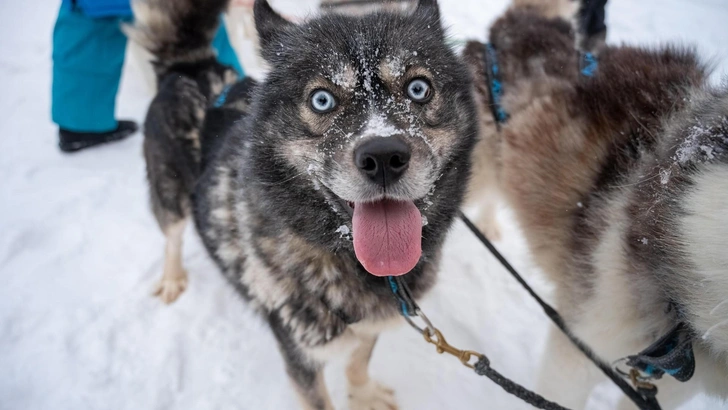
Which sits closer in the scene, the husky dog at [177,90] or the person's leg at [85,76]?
the husky dog at [177,90]

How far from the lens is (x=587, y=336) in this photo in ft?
5.11

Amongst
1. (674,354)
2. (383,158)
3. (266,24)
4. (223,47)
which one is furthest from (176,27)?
(674,354)

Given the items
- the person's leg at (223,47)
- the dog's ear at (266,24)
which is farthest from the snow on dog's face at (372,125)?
the person's leg at (223,47)

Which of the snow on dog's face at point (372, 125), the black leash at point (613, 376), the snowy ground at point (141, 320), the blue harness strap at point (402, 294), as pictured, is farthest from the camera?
the snowy ground at point (141, 320)

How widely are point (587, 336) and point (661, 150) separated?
2.39 ft

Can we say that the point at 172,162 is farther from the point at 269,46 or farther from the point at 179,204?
the point at 269,46

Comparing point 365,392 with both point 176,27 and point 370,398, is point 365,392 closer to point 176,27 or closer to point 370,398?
point 370,398

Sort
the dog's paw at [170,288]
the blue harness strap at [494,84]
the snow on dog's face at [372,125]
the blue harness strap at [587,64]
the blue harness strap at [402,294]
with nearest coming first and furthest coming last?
the snow on dog's face at [372,125]
the blue harness strap at [402,294]
the blue harness strap at [587,64]
the blue harness strap at [494,84]
the dog's paw at [170,288]

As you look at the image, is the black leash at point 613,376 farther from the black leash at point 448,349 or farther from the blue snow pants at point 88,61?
the blue snow pants at point 88,61

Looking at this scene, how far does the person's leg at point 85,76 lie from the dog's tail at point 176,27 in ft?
4.43

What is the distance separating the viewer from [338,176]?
118 centimetres

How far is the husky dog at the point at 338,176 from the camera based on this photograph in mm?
1217

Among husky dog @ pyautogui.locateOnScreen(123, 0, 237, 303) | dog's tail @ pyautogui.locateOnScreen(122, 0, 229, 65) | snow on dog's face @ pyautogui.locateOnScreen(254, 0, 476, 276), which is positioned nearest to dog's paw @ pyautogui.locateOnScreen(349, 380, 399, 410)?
snow on dog's face @ pyautogui.locateOnScreen(254, 0, 476, 276)

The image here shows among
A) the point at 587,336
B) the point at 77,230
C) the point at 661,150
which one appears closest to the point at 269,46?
the point at 661,150
